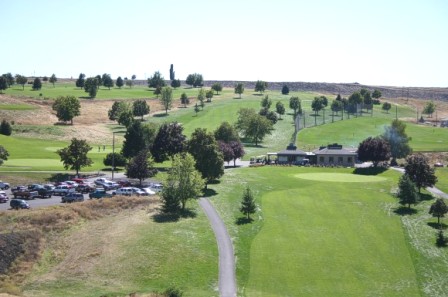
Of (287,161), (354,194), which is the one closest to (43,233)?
(354,194)

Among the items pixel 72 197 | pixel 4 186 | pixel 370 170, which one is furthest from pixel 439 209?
pixel 4 186

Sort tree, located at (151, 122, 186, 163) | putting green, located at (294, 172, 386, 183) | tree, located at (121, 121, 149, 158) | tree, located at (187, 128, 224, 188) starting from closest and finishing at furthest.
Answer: tree, located at (187, 128, 224, 188) < putting green, located at (294, 172, 386, 183) < tree, located at (151, 122, 186, 163) < tree, located at (121, 121, 149, 158)

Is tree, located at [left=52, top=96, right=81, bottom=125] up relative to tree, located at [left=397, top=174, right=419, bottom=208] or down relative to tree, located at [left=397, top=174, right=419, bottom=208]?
up

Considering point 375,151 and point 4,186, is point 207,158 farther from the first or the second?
point 375,151

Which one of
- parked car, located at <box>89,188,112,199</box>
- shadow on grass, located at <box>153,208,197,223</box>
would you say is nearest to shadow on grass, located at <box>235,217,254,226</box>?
shadow on grass, located at <box>153,208,197,223</box>

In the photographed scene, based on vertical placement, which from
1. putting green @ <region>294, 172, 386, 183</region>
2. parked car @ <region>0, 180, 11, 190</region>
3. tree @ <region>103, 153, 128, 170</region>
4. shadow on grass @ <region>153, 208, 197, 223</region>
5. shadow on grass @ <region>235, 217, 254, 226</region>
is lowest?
shadow on grass @ <region>235, 217, 254, 226</region>

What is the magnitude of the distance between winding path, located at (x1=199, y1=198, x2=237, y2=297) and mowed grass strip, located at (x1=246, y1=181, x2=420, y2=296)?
5.70 ft

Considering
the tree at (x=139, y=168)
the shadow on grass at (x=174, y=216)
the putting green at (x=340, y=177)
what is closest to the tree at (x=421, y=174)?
the putting green at (x=340, y=177)

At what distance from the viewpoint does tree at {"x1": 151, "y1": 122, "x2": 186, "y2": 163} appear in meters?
96.4

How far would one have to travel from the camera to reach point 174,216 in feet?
218

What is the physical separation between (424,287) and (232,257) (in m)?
18.1

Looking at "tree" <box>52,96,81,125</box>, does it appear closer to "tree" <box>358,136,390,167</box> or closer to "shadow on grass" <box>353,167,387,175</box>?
"tree" <box>358,136,390,167</box>

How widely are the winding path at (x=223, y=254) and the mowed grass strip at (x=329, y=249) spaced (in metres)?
1.74

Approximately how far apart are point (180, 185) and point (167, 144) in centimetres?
2867
